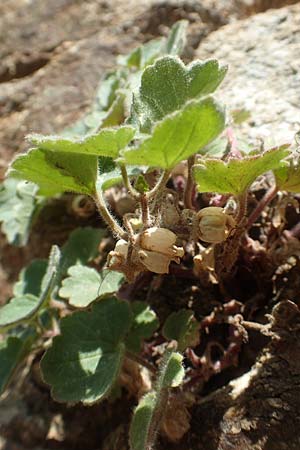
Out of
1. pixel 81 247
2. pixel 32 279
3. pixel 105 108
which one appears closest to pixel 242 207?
pixel 81 247

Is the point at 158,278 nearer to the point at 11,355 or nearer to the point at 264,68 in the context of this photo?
the point at 11,355

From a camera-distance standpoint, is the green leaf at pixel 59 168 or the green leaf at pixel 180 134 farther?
the green leaf at pixel 59 168

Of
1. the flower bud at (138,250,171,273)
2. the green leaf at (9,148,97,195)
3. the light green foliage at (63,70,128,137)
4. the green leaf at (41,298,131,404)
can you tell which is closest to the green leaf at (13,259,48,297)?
the green leaf at (41,298,131,404)

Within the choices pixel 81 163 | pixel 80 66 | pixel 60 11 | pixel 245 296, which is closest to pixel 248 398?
pixel 245 296

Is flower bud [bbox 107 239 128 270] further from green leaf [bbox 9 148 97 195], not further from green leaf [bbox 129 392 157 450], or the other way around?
green leaf [bbox 129 392 157 450]

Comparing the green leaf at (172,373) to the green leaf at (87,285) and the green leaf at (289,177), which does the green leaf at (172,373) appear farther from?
the green leaf at (289,177)

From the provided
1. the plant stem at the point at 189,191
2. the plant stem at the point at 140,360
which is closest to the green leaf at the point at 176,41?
the plant stem at the point at 189,191

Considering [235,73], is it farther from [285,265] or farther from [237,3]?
[285,265]
